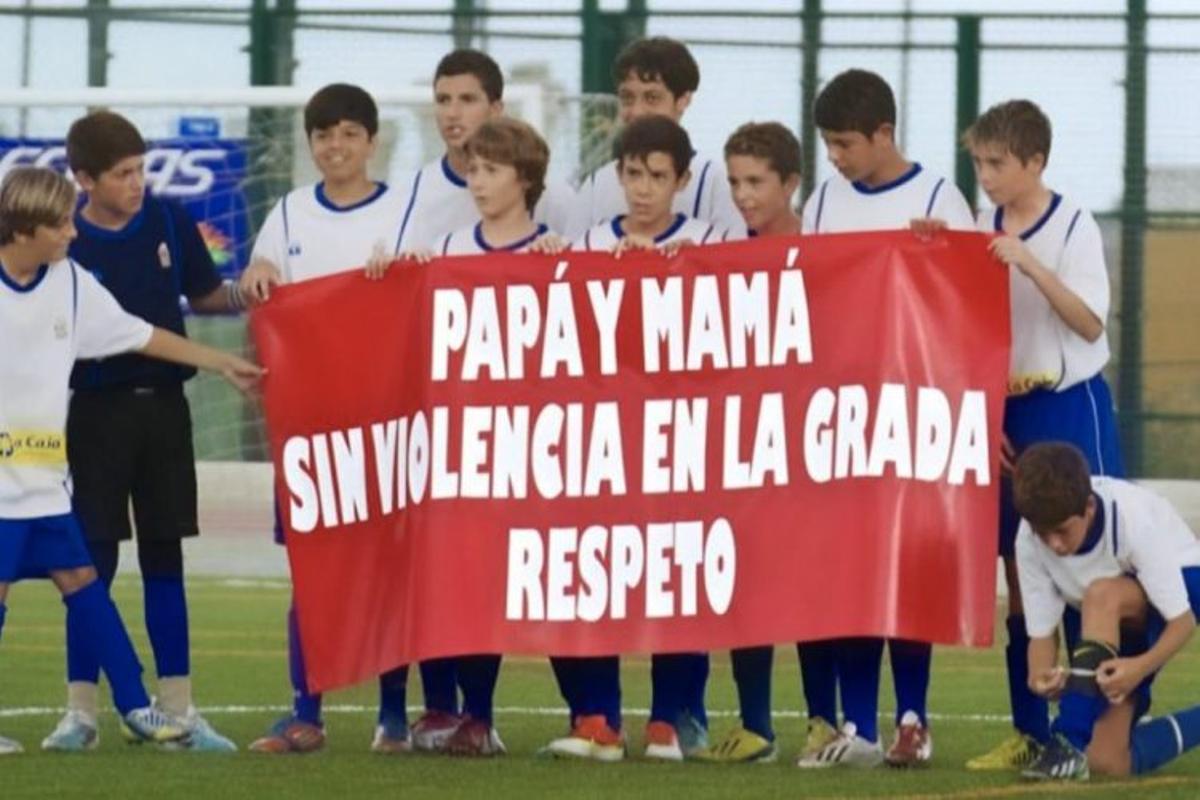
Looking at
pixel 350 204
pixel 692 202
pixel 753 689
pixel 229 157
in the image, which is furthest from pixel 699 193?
pixel 229 157

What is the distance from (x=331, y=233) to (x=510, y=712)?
6.85ft

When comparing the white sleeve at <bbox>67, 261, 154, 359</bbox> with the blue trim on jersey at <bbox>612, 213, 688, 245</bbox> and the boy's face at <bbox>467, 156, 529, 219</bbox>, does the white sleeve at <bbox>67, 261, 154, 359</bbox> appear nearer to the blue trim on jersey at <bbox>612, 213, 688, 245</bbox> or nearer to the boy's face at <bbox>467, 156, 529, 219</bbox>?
the boy's face at <bbox>467, 156, 529, 219</bbox>

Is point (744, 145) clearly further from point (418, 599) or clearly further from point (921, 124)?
point (921, 124)

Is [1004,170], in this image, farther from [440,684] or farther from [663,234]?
[440,684]

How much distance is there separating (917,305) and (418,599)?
1.72 metres

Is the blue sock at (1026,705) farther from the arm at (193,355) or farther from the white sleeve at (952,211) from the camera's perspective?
the arm at (193,355)

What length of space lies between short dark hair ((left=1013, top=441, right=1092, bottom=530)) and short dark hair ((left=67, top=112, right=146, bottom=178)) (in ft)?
9.98

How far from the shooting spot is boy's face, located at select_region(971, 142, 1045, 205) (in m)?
10.7

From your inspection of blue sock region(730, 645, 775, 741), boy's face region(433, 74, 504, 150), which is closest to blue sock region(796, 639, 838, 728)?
blue sock region(730, 645, 775, 741)

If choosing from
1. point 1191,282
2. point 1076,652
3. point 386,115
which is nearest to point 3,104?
point 386,115

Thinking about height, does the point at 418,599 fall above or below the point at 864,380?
below

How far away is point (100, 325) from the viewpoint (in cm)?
1118

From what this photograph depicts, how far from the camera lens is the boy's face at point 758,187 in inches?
436

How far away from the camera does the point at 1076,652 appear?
414 inches
